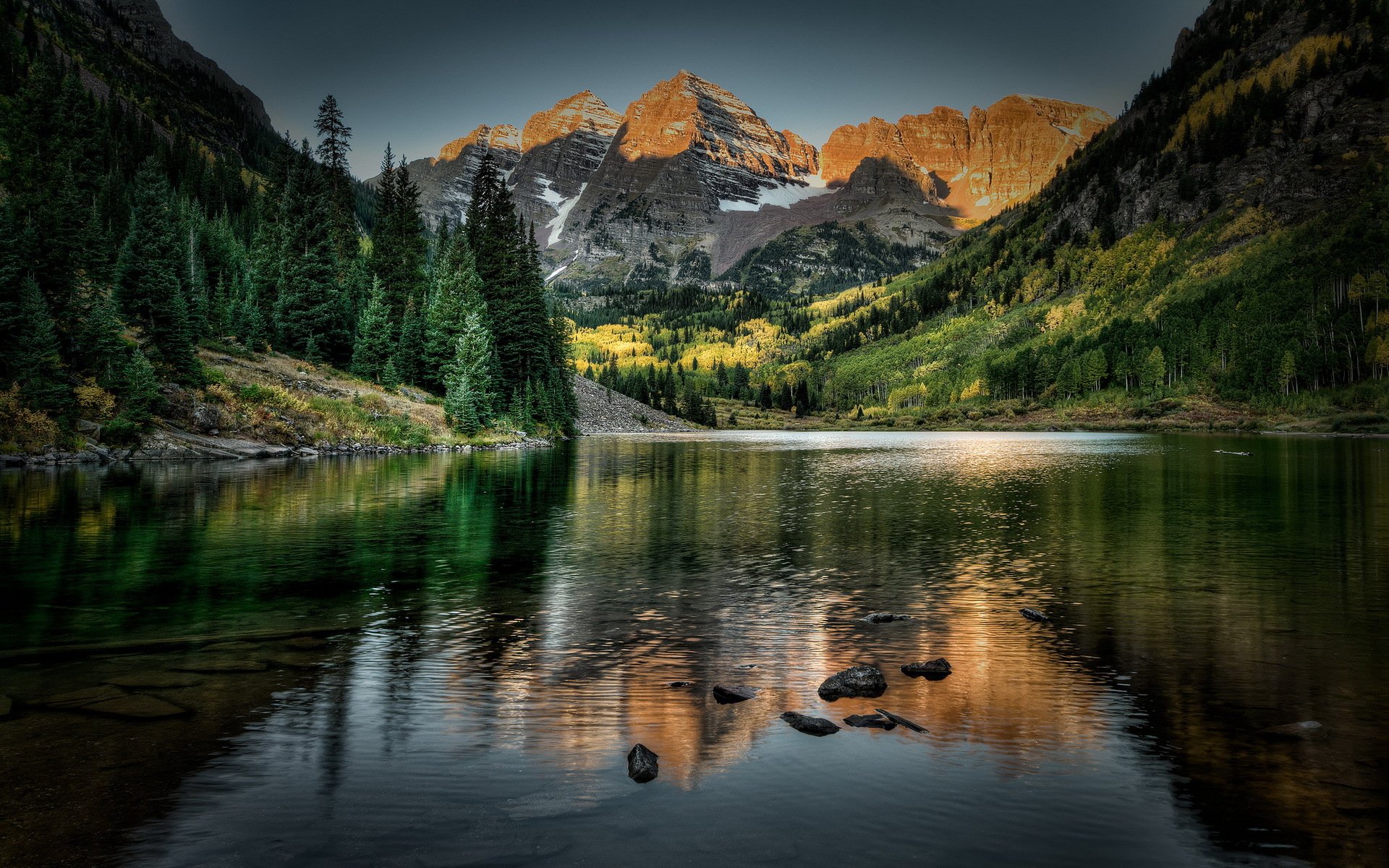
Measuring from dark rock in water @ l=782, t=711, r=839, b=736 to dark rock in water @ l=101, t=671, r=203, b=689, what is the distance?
38.2 ft

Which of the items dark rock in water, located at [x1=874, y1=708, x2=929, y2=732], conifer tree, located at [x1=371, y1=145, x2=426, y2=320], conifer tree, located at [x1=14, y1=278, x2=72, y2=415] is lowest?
dark rock in water, located at [x1=874, y1=708, x2=929, y2=732]

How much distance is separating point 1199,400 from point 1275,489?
490ft

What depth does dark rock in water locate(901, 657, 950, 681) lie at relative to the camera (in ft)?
53.7

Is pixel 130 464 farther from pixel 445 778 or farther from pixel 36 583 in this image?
pixel 445 778

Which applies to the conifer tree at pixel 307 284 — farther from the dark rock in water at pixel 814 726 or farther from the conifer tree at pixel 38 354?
the dark rock in water at pixel 814 726

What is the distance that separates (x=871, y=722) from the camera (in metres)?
13.6

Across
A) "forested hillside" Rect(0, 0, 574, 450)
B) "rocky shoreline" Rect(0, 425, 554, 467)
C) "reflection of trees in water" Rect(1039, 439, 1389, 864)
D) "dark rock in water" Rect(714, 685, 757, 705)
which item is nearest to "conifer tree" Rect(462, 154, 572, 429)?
"forested hillside" Rect(0, 0, 574, 450)

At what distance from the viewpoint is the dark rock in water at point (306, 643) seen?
1800 cm

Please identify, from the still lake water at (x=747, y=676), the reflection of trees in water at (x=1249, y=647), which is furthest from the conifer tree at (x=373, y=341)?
the reflection of trees in water at (x=1249, y=647)

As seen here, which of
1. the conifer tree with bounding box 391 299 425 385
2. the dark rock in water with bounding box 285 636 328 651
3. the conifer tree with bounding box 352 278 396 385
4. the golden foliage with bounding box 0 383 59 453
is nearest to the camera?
the dark rock in water with bounding box 285 636 328 651

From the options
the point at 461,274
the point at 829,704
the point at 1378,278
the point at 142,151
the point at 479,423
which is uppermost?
the point at 142,151

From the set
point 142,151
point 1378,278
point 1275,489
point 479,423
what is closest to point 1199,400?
point 1378,278

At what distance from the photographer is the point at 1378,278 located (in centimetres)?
16438

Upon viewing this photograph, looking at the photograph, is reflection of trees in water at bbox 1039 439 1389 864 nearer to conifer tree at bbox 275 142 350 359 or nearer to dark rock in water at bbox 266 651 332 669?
dark rock in water at bbox 266 651 332 669
